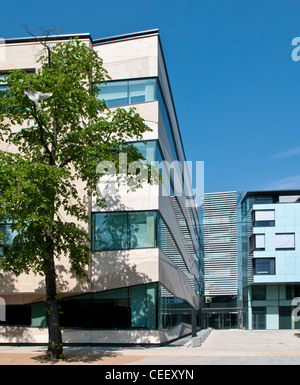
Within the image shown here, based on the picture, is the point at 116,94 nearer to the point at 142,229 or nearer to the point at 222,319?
the point at 142,229

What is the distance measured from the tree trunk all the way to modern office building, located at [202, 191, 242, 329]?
5795 cm

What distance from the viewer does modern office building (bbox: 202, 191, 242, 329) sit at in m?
74.8

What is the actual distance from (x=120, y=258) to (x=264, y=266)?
45285 mm

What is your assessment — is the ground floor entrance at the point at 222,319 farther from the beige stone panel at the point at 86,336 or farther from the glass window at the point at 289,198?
the beige stone panel at the point at 86,336

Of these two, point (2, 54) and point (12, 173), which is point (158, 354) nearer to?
point (12, 173)

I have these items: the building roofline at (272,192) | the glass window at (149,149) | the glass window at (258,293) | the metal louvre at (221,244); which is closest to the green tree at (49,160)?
the glass window at (149,149)

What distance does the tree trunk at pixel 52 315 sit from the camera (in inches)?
698

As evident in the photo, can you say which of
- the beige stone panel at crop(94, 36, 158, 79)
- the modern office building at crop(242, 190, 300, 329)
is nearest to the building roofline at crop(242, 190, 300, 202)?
the modern office building at crop(242, 190, 300, 329)

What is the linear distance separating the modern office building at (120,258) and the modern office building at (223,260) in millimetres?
48833

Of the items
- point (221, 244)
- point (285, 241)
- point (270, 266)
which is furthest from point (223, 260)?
point (285, 241)

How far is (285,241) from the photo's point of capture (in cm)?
6569

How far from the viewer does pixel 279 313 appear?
221 feet
